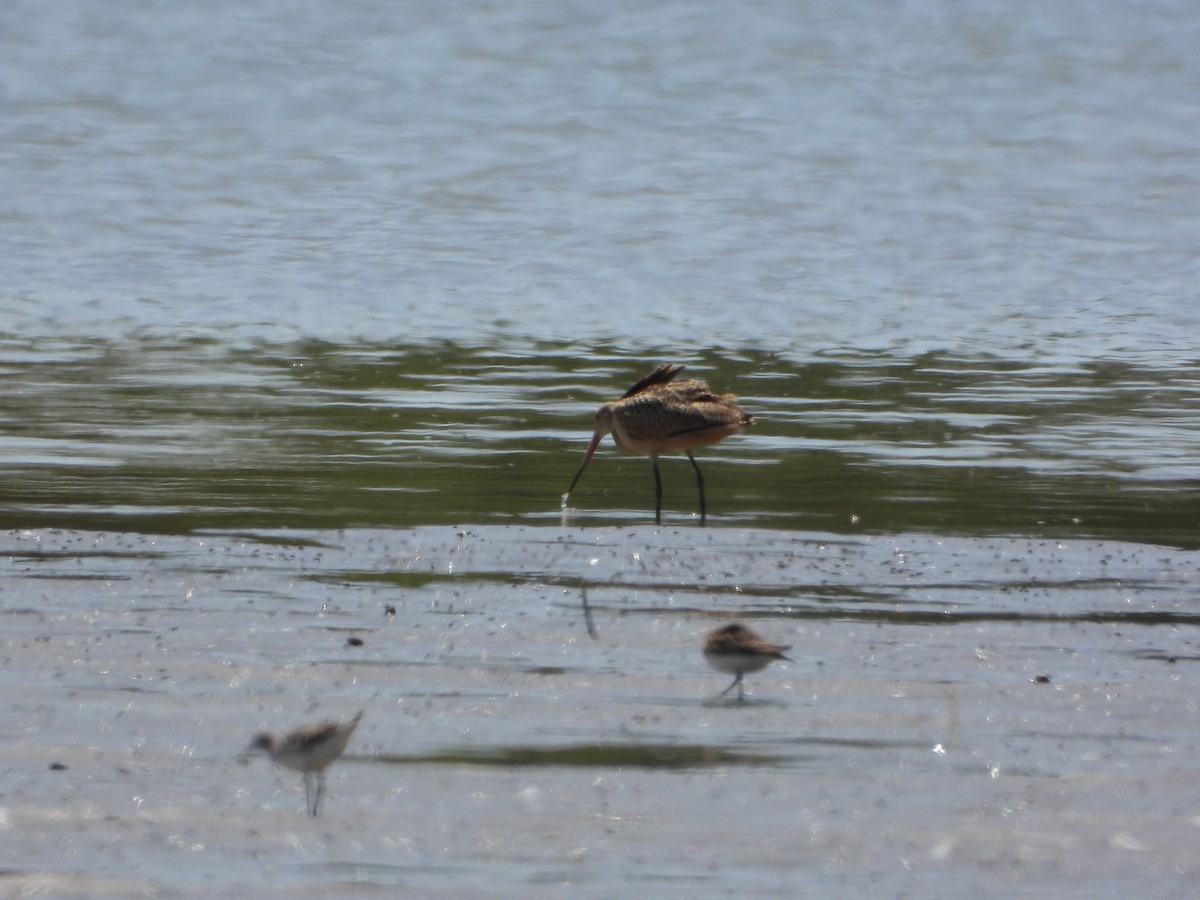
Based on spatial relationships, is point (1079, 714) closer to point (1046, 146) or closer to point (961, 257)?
point (961, 257)

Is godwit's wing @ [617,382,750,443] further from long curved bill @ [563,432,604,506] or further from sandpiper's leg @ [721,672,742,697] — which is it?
sandpiper's leg @ [721,672,742,697]

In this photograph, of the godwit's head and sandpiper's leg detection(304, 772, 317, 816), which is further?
the godwit's head

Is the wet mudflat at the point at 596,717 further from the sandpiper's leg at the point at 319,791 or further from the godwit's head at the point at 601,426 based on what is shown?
the godwit's head at the point at 601,426

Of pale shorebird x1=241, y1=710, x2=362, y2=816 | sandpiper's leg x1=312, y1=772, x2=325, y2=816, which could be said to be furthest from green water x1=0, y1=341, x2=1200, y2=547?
pale shorebird x1=241, y1=710, x2=362, y2=816

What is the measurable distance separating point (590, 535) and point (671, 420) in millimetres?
1675

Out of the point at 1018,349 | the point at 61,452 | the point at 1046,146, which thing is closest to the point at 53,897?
the point at 61,452

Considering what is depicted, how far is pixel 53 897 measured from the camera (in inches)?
200

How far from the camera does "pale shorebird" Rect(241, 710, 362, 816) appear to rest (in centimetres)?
569

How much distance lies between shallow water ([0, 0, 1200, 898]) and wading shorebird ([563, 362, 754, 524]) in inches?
14.6

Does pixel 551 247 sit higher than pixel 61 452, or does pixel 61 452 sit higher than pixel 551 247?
pixel 61 452

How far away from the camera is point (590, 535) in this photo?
10406mm

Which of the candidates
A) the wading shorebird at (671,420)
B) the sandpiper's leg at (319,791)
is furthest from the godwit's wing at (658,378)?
the sandpiper's leg at (319,791)

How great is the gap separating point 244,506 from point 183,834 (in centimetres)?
555

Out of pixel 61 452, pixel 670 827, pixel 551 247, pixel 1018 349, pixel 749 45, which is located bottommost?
pixel 749 45
